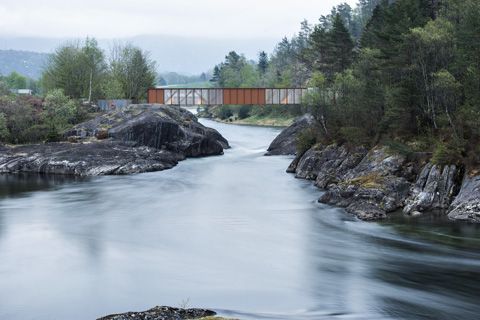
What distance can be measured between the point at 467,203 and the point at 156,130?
43.8 meters

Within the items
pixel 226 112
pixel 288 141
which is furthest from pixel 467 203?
pixel 226 112

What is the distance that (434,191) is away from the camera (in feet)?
105

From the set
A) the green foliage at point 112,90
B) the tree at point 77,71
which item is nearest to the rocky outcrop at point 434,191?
the green foliage at point 112,90

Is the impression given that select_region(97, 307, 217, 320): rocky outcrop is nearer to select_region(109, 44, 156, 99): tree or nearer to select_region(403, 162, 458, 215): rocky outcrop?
select_region(403, 162, 458, 215): rocky outcrop

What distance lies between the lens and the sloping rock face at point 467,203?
28891mm

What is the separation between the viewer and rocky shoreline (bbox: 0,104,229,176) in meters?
54.8

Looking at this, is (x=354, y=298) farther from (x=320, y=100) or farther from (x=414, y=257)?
(x=320, y=100)

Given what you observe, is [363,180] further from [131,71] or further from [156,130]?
[131,71]

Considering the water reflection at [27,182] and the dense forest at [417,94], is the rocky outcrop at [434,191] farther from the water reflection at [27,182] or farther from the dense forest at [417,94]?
the water reflection at [27,182]

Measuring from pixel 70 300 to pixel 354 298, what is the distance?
11753 millimetres

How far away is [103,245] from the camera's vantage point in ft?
91.8

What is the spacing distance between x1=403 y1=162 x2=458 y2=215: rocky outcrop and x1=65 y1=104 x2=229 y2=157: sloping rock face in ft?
130

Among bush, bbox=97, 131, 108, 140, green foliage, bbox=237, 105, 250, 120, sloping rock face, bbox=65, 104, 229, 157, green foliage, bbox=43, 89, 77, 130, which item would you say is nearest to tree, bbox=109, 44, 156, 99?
green foliage, bbox=43, 89, 77, 130

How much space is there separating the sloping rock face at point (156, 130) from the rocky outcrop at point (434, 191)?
39.5m
